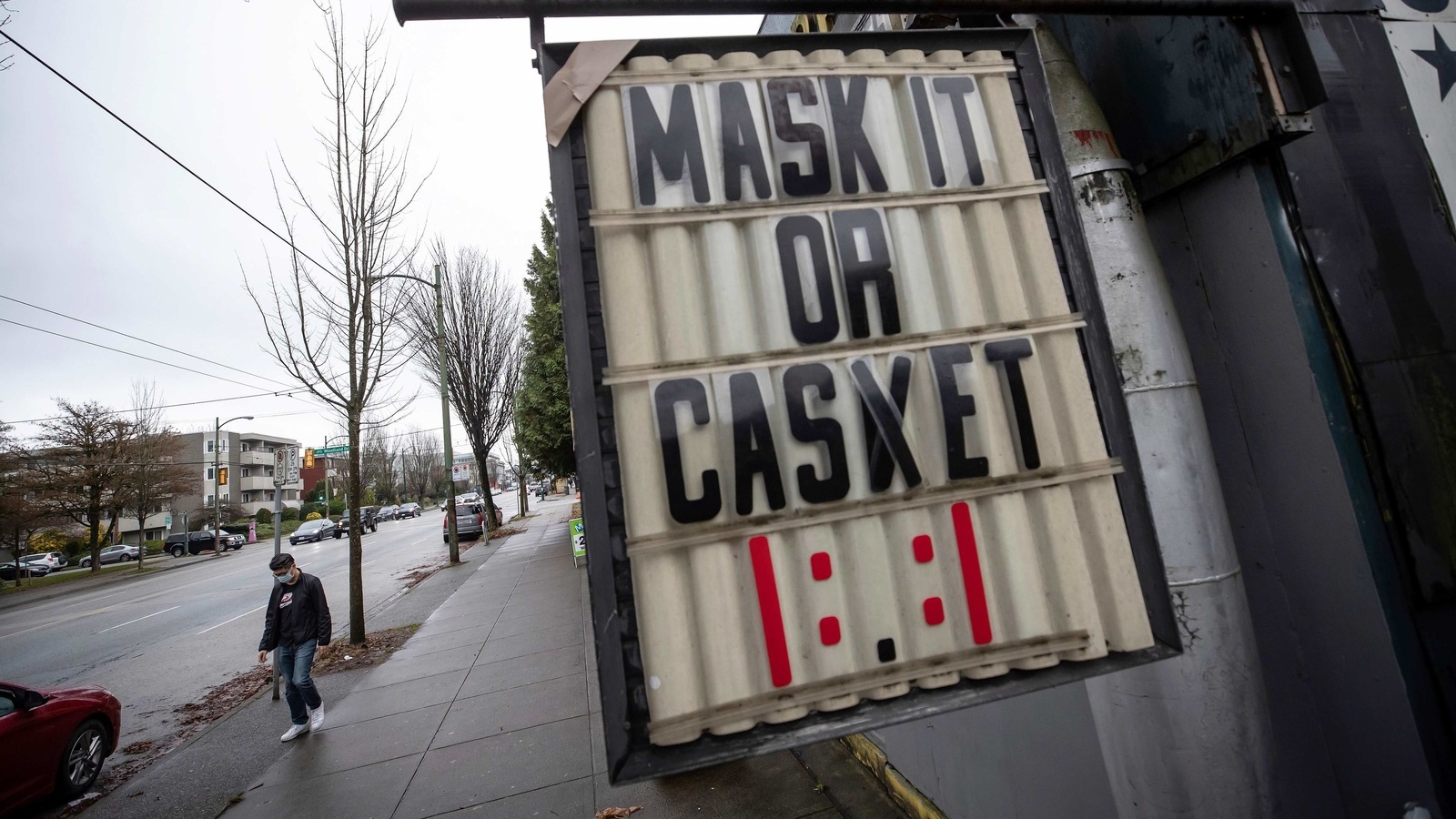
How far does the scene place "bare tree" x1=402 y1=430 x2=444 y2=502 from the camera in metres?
84.9

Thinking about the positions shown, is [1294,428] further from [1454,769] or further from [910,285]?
[910,285]

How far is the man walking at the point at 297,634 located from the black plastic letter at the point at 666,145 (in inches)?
243

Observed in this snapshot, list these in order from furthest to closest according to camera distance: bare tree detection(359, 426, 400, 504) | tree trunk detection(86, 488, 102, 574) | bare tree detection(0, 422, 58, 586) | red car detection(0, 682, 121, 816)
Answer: bare tree detection(359, 426, 400, 504), tree trunk detection(86, 488, 102, 574), bare tree detection(0, 422, 58, 586), red car detection(0, 682, 121, 816)

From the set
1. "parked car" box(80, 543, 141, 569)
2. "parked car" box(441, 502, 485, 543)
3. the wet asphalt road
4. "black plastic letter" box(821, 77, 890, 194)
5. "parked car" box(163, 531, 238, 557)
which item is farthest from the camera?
"parked car" box(163, 531, 238, 557)

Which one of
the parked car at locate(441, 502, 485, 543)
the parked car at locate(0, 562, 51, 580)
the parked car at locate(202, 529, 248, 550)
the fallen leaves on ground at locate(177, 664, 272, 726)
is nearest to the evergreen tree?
the parked car at locate(441, 502, 485, 543)

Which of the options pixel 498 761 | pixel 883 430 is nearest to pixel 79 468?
pixel 498 761

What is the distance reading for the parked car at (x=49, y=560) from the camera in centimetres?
3388

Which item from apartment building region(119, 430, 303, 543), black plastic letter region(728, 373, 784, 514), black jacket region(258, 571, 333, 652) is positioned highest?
apartment building region(119, 430, 303, 543)

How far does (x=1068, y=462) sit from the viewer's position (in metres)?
1.88

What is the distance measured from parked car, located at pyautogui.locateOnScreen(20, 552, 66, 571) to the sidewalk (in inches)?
1605

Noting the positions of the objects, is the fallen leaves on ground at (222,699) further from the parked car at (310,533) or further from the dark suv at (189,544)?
the dark suv at (189,544)

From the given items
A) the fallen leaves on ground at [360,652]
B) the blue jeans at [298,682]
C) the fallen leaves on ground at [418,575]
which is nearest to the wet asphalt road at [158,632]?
the fallen leaves on ground at [418,575]

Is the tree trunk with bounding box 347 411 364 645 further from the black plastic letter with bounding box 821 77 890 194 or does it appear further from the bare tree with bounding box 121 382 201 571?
the bare tree with bounding box 121 382 201 571

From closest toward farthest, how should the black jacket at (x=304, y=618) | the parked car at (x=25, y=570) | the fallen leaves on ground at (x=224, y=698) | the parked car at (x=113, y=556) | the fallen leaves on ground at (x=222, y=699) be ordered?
the fallen leaves on ground at (x=222, y=699) < the black jacket at (x=304, y=618) < the fallen leaves on ground at (x=224, y=698) < the parked car at (x=25, y=570) < the parked car at (x=113, y=556)
